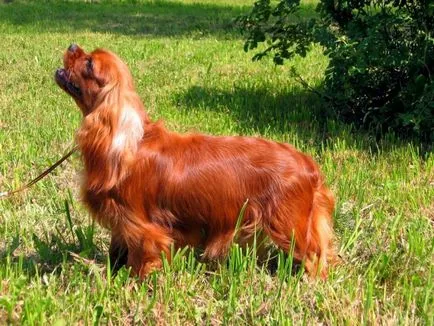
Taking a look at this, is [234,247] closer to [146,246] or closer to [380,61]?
[146,246]

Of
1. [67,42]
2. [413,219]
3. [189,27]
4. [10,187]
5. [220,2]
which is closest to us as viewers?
[413,219]

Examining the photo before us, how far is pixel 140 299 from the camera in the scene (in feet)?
10.1

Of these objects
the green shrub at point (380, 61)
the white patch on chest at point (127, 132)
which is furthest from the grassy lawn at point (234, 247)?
the white patch on chest at point (127, 132)

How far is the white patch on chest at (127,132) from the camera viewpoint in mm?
3133

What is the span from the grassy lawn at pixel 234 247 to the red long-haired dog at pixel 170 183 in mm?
143

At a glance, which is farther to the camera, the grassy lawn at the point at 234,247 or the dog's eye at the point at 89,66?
the dog's eye at the point at 89,66

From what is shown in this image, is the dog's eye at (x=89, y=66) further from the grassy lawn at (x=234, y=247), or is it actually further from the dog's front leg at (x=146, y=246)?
the grassy lawn at (x=234, y=247)

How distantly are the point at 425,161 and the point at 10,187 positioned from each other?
10.8ft

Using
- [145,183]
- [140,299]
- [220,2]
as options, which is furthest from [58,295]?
[220,2]

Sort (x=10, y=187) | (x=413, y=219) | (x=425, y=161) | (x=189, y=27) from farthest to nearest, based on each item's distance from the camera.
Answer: (x=189, y=27)
(x=425, y=161)
(x=10, y=187)
(x=413, y=219)

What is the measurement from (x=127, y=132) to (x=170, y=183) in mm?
357

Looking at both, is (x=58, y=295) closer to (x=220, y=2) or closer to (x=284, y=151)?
(x=284, y=151)

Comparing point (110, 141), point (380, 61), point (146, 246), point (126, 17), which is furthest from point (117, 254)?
point (126, 17)

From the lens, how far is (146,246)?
3.28 meters
